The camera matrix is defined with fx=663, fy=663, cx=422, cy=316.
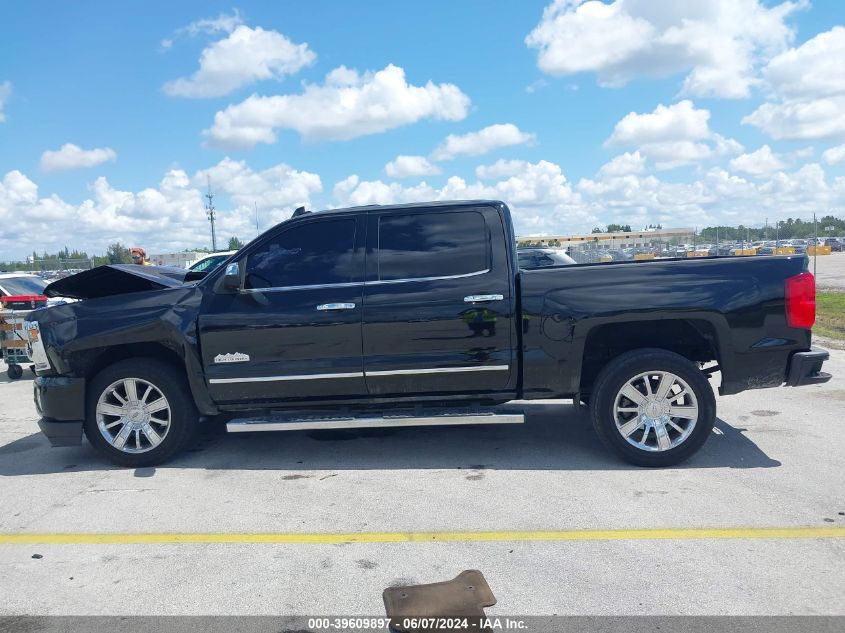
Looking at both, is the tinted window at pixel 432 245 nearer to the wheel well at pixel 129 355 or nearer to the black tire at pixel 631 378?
the black tire at pixel 631 378

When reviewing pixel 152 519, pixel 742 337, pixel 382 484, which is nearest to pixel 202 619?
pixel 152 519

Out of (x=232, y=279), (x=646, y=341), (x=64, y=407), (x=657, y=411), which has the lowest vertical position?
(x=657, y=411)

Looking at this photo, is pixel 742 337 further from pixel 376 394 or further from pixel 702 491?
pixel 376 394

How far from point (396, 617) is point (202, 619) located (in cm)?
92

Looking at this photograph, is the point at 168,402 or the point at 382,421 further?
the point at 168,402

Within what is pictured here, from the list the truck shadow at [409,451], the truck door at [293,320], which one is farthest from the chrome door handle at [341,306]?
the truck shadow at [409,451]

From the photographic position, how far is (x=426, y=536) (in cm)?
396

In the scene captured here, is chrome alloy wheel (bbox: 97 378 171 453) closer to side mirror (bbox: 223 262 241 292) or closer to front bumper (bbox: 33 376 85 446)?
front bumper (bbox: 33 376 85 446)

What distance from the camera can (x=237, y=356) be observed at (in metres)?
5.25

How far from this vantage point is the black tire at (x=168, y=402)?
5.36 meters

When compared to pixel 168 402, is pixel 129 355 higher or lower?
higher

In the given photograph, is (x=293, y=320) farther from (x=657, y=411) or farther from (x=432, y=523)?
(x=657, y=411)

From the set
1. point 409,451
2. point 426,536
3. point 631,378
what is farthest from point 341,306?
point 631,378

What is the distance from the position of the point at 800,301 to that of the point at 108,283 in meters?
5.66
